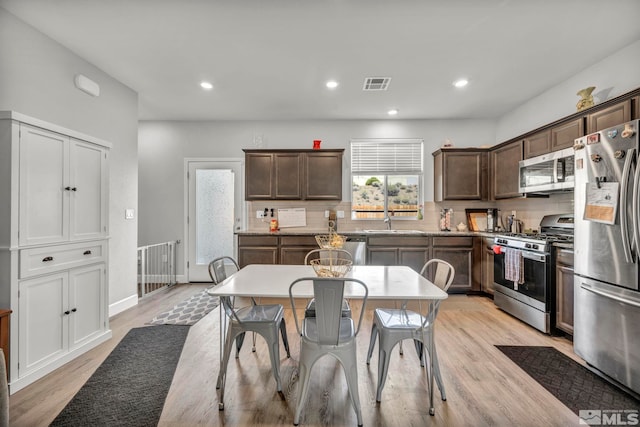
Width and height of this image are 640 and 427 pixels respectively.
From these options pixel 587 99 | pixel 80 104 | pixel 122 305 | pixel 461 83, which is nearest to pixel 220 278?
pixel 122 305

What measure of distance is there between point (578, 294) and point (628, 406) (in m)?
0.82

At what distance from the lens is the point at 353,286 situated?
194 cm

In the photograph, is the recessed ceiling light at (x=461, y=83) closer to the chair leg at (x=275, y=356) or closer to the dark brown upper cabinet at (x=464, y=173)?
the dark brown upper cabinet at (x=464, y=173)

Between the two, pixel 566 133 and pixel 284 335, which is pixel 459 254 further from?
pixel 284 335

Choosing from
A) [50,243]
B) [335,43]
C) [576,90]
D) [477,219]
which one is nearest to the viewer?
[50,243]

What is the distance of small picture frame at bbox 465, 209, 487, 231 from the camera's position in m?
4.73

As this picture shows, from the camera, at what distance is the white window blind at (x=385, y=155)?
4926mm

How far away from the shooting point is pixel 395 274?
2.29 meters

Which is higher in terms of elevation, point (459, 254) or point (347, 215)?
point (347, 215)

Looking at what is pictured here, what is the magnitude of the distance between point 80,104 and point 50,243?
168 centimetres

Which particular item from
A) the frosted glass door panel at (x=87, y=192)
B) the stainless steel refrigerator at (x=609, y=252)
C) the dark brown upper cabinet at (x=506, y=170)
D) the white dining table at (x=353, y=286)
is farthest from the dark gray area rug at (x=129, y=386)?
the dark brown upper cabinet at (x=506, y=170)

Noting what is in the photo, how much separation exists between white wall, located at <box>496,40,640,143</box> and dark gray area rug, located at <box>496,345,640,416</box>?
2.44 metres

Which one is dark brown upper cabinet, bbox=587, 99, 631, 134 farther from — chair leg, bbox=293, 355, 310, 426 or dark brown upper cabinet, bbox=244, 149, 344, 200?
chair leg, bbox=293, 355, 310, 426

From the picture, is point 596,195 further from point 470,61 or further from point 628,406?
point 470,61
